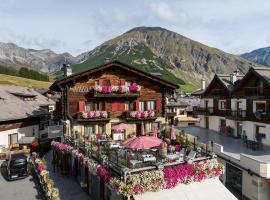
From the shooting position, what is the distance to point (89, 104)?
32.7 m

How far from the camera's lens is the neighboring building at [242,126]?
2533 cm

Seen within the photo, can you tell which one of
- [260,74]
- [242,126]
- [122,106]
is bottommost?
[242,126]

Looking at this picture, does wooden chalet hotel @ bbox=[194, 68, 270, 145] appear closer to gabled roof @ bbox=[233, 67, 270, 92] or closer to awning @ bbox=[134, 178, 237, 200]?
gabled roof @ bbox=[233, 67, 270, 92]

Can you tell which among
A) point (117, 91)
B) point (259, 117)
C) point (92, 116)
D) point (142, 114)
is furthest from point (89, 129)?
point (259, 117)

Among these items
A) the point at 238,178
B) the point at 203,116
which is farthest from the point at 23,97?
the point at 238,178

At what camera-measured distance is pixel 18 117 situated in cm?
3734

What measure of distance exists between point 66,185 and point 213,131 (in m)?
27.9

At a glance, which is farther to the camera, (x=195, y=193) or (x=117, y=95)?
(x=117, y=95)

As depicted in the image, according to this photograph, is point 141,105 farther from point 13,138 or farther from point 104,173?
point 104,173

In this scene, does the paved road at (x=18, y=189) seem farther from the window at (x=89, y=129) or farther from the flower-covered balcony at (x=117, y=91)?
the flower-covered balcony at (x=117, y=91)

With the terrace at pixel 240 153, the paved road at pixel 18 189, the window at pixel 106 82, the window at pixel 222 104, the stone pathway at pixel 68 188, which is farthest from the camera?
the window at pixel 222 104

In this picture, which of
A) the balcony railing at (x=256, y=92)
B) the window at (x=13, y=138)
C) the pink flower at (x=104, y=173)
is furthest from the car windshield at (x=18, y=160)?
the balcony railing at (x=256, y=92)

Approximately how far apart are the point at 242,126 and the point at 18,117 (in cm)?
2919

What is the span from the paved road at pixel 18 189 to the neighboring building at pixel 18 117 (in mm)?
10276
